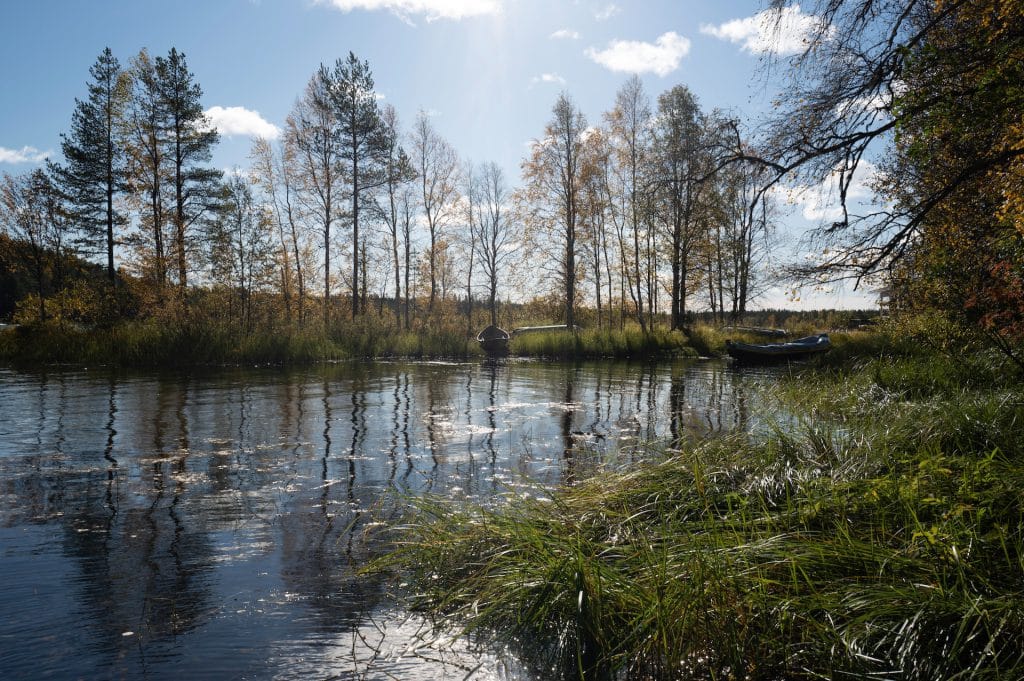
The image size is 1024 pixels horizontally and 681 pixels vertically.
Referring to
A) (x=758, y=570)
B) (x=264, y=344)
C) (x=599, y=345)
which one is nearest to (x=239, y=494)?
(x=758, y=570)

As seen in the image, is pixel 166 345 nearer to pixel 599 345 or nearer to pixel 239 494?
pixel 599 345

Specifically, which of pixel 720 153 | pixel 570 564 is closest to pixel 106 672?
pixel 570 564

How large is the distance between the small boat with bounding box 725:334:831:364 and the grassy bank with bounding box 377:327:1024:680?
698 inches

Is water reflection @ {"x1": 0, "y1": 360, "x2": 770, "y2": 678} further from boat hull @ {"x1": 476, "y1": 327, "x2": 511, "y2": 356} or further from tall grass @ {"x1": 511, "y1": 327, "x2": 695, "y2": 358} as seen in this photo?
boat hull @ {"x1": 476, "y1": 327, "x2": 511, "y2": 356}

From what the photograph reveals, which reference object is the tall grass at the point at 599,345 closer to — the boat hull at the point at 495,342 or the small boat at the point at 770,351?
the boat hull at the point at 495,342

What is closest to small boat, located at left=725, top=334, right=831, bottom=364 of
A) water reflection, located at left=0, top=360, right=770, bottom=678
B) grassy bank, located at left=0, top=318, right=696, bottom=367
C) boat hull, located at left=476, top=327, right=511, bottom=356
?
grassy bank, located at left=0, top=318, right=696, bottom=367

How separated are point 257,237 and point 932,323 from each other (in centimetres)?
3037

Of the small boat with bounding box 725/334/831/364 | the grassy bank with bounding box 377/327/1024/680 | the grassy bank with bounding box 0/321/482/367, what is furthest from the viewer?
the small boat with bounding box 725/334/831/364

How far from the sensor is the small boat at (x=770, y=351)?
2178 cm

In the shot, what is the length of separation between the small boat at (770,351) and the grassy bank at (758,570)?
698 inches

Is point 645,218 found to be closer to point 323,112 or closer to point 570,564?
point 323,112

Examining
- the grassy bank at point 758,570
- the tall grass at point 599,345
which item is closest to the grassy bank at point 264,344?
the tall grass at point 599,345

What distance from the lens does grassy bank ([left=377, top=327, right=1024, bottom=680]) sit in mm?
2428

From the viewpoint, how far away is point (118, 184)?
29531 millimetres
